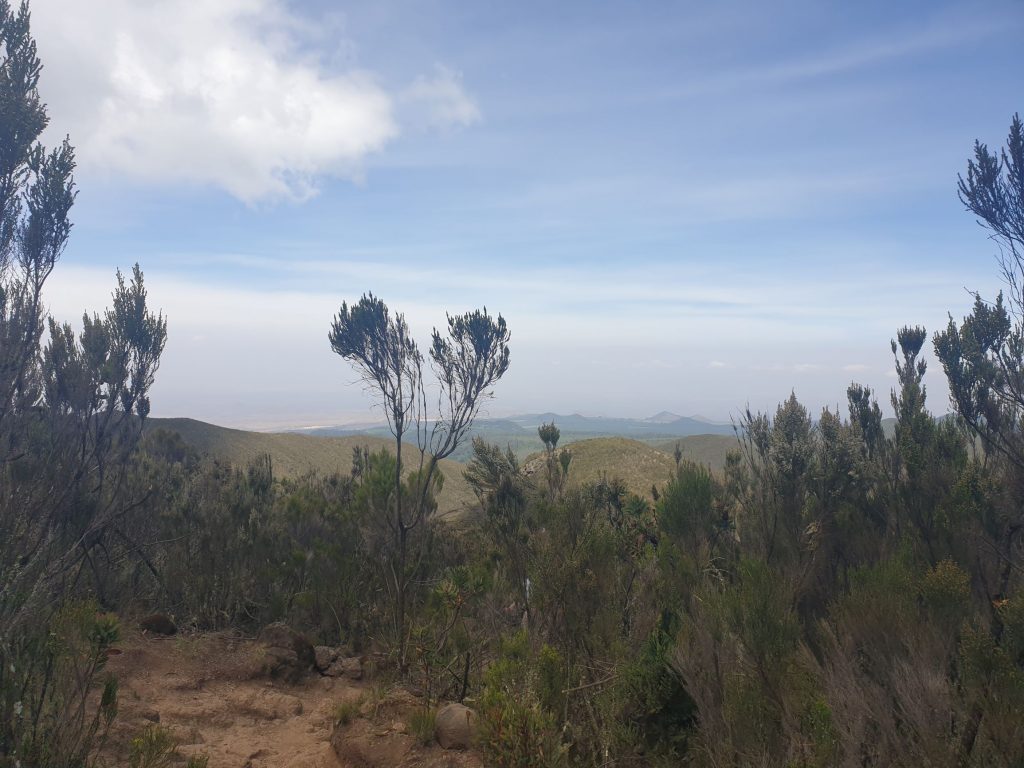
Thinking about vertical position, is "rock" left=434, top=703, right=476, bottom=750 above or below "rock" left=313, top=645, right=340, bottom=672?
above

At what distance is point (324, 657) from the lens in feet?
30.0

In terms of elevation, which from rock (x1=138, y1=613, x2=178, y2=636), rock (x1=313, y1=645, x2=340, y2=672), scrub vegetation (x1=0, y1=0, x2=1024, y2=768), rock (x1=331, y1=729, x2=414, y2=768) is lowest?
rock (x1=313, y1=645, x2=340, y2=672)

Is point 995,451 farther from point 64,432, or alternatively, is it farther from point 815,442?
point 64,432

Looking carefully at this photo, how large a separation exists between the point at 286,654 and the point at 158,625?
2831mm

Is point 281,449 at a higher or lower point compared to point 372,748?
higher

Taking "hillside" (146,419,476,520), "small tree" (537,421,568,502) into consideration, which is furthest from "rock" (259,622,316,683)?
"hillside" (146,419,476,520)

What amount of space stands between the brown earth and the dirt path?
0.01 meters

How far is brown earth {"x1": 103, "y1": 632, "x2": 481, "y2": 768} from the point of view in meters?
6.22

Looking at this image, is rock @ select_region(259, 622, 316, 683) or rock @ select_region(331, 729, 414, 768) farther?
rock @ select_region(259, 622, 316, 683)

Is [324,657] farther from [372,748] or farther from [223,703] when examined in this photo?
[372,748]

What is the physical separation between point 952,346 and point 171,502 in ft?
55.3

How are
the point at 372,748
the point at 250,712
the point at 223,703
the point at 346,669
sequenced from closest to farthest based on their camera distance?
the point at 372,748 < the point at 250,712 < the point at 223,703 < the point at 346,669

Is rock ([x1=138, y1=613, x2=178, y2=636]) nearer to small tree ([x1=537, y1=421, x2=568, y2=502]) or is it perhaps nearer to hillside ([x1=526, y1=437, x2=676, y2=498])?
small tree ([x1=537, y1=421, x2=568, y2=502])

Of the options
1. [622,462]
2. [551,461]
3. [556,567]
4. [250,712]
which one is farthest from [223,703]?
[622,462]
